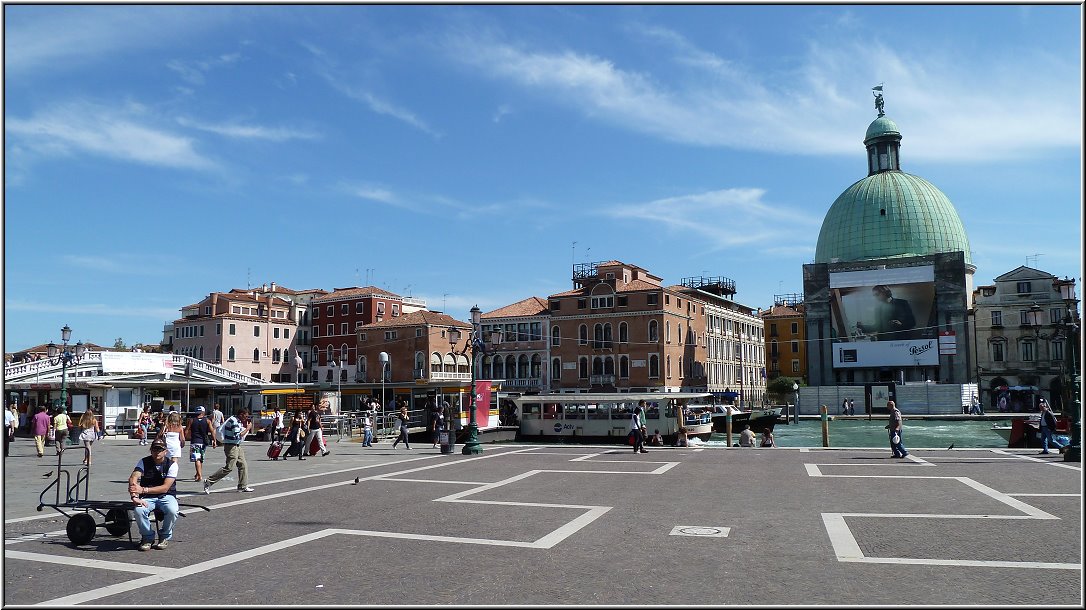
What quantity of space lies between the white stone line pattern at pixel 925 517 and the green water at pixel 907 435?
20664mm

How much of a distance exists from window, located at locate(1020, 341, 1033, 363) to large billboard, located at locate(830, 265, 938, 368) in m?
7.63

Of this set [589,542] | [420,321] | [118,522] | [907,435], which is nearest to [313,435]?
[118,522]

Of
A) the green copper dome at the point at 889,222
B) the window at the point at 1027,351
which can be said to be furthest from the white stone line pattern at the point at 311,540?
the green copper dome at the point at 889,222

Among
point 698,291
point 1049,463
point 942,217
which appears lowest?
point 1049,463

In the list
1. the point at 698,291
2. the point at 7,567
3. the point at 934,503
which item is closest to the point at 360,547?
the point at 7,567

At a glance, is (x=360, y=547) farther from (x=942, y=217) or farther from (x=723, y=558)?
(x=942, y=217)

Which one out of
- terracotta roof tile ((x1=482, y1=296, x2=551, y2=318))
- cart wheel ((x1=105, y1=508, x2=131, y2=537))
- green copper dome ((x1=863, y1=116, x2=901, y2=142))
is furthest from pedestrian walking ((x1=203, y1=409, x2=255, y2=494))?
green copper dome ((x1=863, y1=116, x2=901, y2=142))

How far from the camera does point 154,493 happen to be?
10.7 metres

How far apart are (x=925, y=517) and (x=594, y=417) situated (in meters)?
22.6

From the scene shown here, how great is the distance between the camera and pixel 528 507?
45.8 feet

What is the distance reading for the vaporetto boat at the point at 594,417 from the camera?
33.6 m

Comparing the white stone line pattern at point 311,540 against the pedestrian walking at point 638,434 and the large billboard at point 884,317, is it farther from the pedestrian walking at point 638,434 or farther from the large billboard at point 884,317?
the large billboard at point 884,317

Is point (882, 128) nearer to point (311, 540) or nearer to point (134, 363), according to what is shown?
point (134, 363)

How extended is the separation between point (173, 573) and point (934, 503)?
1163cm
